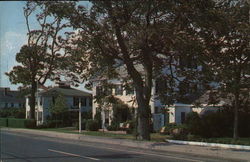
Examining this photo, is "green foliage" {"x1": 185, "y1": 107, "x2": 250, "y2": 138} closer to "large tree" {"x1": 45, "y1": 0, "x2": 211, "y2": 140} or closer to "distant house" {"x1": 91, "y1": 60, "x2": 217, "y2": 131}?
"distant house" {"x1": 91, "y1": 60, "x2": 217, "y2": 131}

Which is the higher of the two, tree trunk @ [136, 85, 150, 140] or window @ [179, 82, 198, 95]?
window @ [179, 82, 198, 95]

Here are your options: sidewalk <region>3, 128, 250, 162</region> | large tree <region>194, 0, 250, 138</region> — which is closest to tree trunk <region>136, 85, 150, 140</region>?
sidewalk <region>3, 128, 250, 162</region>

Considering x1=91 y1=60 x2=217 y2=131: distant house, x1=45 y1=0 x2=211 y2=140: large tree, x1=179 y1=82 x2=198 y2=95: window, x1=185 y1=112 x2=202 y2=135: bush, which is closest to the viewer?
x1=45 y1=0 x2=211 y2=140: large tree

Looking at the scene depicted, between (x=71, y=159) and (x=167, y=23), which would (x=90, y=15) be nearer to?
(x=167, y=23)

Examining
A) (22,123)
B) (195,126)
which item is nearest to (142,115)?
(195,126)

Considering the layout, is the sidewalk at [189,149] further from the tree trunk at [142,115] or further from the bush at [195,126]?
the bush at [195,126]

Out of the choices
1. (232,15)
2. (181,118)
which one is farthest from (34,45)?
(232,15)

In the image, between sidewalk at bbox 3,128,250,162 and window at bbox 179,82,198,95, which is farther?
window at bbox 179,82,198,95

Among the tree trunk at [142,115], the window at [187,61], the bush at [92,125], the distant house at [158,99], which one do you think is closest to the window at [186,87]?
the distant house at [158,99]

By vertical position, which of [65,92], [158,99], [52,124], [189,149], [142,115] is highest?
[65,92]

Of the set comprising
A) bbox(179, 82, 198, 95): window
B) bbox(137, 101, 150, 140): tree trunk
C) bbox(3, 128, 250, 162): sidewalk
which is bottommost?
bbox(3, 128, 250, 162): sidewalk

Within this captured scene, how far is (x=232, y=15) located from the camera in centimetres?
2075

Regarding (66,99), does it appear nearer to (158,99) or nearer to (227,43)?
(158,99)

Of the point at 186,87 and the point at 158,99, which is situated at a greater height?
the point at 186,87
